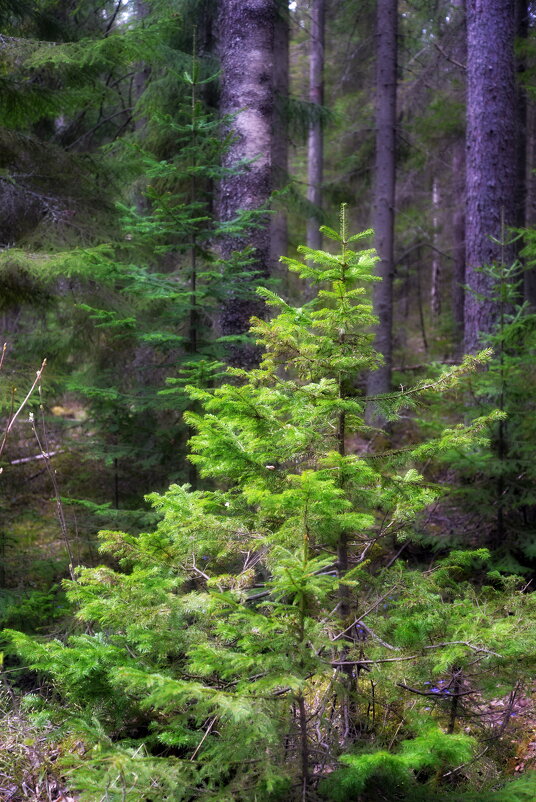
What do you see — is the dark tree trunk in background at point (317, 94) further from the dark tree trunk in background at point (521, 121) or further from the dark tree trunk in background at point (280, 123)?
the dark tree trunk in background at point (521, 121)

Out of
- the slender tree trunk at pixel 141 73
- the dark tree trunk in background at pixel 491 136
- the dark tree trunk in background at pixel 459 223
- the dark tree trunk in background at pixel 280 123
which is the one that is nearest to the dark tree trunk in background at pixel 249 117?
the dark tree trunk in background at pixel 280 123

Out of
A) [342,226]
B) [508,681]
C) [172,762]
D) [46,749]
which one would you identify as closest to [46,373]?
[46,749]

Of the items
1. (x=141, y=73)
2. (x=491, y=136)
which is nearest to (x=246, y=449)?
(x=491, y=136)

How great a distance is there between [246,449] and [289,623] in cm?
85

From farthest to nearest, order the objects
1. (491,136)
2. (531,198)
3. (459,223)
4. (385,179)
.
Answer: (459,223) → (531,198) → (385,179) → (491,136)

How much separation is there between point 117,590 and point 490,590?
2066 mm

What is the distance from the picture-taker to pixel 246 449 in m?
2.81

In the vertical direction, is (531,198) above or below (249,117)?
above

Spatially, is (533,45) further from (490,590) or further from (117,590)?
(117,590)

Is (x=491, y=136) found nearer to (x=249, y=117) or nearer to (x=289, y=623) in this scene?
(x=249, y=117)

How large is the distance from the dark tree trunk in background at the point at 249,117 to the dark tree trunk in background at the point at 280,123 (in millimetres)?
2785

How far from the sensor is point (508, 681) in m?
2.71

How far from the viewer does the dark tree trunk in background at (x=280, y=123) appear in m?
9.84

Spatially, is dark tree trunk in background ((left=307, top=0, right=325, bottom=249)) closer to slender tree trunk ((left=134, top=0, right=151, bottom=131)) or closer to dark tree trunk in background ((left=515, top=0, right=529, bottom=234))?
dark tree trunk in background ((left=515, top=0, right=529, bottom=234))
